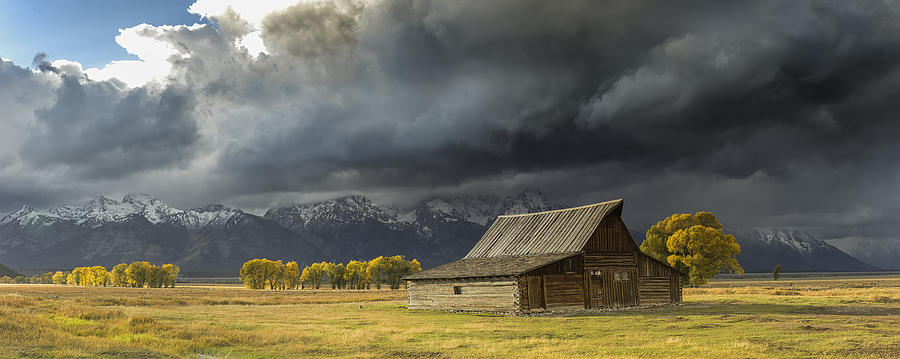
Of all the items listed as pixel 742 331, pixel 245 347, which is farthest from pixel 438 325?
pixel 742 331

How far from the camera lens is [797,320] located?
103 ft

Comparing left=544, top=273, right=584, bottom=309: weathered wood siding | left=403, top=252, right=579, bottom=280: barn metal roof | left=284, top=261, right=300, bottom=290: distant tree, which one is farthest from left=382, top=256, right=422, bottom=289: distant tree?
left=544, top=273, right=584, bottom=309: weathered wood siding

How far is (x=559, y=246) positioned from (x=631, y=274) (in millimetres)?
6506

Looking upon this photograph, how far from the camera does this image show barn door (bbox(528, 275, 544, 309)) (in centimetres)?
4240

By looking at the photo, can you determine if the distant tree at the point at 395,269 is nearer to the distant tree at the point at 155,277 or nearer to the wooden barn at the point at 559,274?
the distant tree at the point at 155,277

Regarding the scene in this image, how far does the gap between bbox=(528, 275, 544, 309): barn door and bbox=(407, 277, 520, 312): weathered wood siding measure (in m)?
1.23

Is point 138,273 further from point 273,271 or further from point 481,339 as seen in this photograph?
point 481,339

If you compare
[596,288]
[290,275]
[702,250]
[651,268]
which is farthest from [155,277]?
[651,268]

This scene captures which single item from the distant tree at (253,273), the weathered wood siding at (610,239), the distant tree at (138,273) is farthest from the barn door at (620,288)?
the distant tree at (138,273)

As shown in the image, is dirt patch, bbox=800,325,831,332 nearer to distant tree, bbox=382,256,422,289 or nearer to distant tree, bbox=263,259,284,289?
distant tree, bbox=382,256,422,289

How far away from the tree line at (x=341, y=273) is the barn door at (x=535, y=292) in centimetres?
10428

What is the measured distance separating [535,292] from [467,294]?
642cm

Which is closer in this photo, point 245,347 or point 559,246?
point 245,347

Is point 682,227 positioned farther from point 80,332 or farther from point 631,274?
point 80,332
